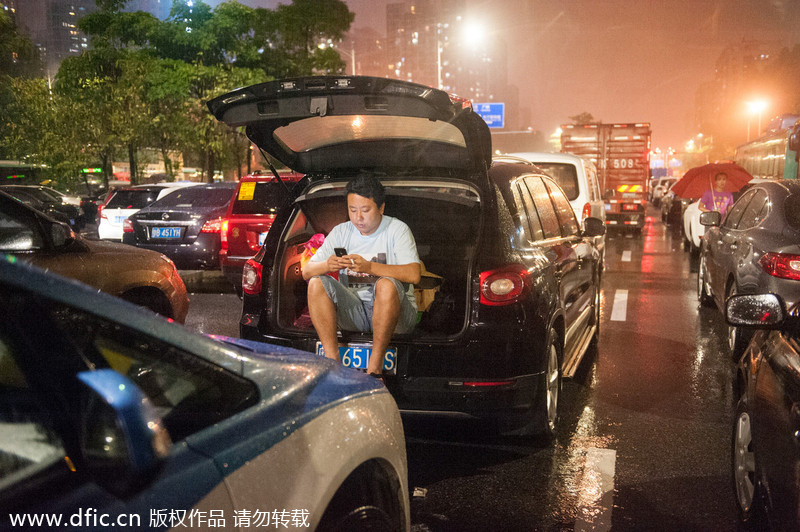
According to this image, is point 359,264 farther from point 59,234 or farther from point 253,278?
point 59,234

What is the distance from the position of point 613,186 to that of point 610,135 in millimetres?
1794

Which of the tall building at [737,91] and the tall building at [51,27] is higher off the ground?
the tall building at [737,91]

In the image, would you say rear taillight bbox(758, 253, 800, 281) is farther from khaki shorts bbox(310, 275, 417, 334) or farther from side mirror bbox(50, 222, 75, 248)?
side mirror bbox(50, 222, 75, 248)

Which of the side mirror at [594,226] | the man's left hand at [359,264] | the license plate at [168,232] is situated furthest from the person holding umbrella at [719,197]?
the man's left hand at [359,264]

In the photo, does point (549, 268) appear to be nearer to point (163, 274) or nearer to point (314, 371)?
point (314, 371)

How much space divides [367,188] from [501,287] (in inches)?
41.5

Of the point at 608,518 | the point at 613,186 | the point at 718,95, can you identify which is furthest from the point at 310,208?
the point at 718,95

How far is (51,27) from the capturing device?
3903cm

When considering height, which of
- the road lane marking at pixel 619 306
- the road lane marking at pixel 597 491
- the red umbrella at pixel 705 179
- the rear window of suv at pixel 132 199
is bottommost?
the road lane marking at pixel 597 491

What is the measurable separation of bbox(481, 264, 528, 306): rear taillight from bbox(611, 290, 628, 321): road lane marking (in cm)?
522

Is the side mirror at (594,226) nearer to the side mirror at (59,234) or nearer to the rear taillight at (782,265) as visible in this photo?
the rear taillight at (782,265)

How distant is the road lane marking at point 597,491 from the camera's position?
3535 millimetres

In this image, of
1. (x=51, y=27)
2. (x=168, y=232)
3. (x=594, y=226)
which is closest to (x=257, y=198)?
(x=168, y=232)

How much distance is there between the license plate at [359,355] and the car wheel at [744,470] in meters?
1.77
